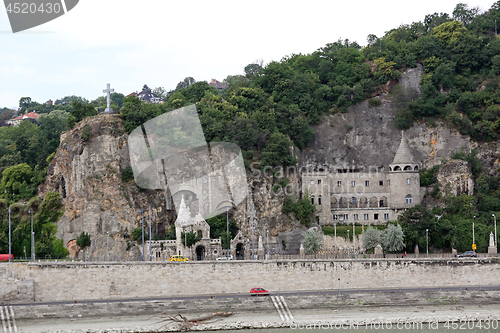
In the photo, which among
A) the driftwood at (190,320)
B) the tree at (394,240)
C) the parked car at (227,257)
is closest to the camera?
the driftwood at (190,320)

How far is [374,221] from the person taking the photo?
87375mm

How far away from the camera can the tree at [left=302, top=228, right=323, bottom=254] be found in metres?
76.7

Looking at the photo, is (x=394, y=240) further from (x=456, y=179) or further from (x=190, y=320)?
(x=190, y=320)

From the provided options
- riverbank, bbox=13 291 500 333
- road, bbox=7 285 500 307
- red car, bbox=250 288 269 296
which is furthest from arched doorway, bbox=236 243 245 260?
riverbank, bbox=13 291 500 333

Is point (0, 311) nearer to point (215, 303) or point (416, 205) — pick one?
point (215, 303)

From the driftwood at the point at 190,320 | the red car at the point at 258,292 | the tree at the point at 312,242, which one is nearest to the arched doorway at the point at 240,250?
the tree at the point at 312,242

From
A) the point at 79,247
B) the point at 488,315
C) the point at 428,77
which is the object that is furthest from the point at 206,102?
the point at 488,315

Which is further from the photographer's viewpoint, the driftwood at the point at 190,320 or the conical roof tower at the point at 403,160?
the conical roof tower at the point at 403,160

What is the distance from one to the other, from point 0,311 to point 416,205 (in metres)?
49.8

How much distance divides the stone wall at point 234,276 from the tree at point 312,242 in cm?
930

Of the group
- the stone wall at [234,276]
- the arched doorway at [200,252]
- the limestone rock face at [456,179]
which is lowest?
the stone wall at [234,276]

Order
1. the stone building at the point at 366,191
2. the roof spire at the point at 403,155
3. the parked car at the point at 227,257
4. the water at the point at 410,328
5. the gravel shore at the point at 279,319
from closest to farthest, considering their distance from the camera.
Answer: the water at the point at 410,328 → the gravel shore at the point at 279,319 → the parked car at the point at 227,257 → the stone building at the point at 366,191 → the roof spire at the point at 403,155

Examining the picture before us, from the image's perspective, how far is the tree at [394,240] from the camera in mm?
76875

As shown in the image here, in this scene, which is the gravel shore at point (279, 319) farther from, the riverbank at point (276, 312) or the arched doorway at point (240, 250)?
the arched doorway at point (240, 250)
